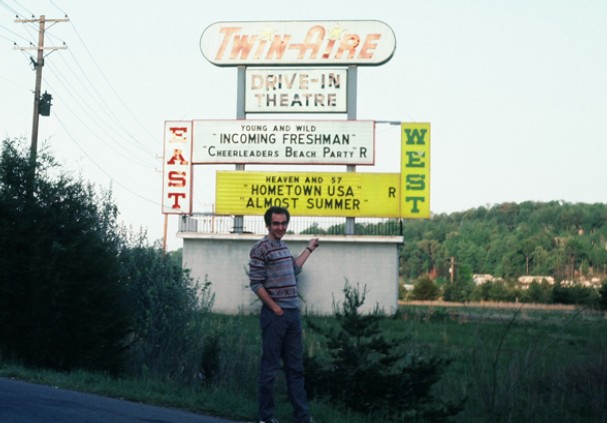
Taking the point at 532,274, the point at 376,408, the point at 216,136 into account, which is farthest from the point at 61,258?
the point at 532,274

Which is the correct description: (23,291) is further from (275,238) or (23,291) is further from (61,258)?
(275,238)

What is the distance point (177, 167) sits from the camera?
110 ft

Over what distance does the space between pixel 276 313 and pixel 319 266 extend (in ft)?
88.5

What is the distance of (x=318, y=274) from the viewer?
34406mm

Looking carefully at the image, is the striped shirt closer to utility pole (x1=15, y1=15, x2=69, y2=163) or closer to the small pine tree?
the small pine tree

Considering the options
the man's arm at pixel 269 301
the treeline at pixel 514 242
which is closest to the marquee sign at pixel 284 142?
the man's arm at pixel 269 301

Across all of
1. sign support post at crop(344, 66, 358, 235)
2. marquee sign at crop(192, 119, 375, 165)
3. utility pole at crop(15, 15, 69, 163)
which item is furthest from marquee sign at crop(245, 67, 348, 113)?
utility pole at crop(15, 15, 69, 163)

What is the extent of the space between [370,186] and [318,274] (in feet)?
15.1

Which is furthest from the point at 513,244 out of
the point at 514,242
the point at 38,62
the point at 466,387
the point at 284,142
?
the point at 466,387

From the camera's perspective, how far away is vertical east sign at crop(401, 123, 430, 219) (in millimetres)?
32812

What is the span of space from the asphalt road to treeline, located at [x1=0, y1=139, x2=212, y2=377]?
330cm

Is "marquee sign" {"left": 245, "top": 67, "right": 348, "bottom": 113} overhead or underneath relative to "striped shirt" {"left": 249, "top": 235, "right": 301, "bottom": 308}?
overhead

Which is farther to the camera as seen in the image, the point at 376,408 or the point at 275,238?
the point at 376,408

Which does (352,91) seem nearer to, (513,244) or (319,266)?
(319,266)
